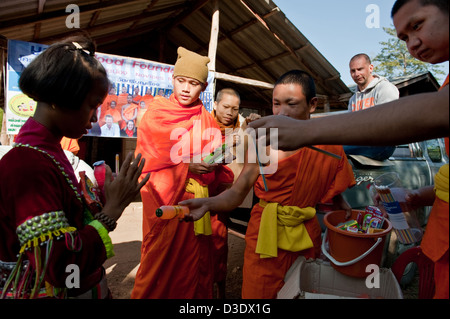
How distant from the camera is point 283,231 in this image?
1.91 metres

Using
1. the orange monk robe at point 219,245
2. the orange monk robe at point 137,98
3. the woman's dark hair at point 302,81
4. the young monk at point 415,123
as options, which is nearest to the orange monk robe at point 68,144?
the orange monk robe at point 137,98

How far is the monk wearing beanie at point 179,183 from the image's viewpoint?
2422 mm

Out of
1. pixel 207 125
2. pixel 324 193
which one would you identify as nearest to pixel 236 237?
pixel 207 125

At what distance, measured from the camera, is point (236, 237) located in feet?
17.8

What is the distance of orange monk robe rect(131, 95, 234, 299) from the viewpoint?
242 cm

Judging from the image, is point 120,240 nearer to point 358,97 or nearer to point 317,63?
point 358,97

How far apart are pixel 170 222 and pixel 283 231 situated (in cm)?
101

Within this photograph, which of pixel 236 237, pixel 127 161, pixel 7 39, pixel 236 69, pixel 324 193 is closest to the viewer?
pixel 127 161

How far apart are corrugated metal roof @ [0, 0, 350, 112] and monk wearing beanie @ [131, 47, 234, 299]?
2732mm

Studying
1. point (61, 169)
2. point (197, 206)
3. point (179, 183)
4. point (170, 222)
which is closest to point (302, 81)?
point (197, 206)

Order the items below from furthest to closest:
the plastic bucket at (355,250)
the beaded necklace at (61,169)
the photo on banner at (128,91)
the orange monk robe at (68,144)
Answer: the photo on banner at (128,91) → the orange monk robe at (68,144) → the plastic bucket at (355,250) → the beaded necklace at (61,169)

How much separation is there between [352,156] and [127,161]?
2.58 meters

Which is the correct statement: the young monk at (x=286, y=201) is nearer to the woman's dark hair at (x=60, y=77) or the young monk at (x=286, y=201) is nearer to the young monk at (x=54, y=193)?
the young monk at (x=54, y=193)

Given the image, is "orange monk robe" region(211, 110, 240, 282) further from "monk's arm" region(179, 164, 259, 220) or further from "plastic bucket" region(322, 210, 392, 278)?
"plastic bucket" region(322, 210, 392, 278)
